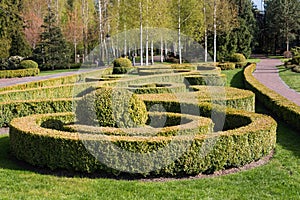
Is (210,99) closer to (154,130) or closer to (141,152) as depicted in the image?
(154,130)

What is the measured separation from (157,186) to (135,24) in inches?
1190

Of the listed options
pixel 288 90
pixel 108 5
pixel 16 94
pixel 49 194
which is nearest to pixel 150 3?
pixel 108 5

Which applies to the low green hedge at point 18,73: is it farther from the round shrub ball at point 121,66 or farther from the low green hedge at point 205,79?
the low green hedge at point 205,79

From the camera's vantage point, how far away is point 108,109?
7.42 m

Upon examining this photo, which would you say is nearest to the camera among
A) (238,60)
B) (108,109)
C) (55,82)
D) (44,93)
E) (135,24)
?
(108,109)

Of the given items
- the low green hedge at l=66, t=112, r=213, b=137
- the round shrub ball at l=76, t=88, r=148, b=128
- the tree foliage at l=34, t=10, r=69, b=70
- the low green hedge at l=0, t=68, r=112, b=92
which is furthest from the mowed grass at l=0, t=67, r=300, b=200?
the tree foliage at l=34, t=10, r=69, b=70

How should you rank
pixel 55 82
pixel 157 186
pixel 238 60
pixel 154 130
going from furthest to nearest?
pixel 238 60
pixel 55 82
pixel 154 130
pixel 157 186

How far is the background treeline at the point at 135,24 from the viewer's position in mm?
34750

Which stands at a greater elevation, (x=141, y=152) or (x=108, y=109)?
(x=108, y=109)

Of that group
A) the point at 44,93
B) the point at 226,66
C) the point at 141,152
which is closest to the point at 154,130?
the point at 141,152

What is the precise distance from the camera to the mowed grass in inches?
214

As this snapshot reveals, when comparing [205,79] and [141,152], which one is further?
[205,79]

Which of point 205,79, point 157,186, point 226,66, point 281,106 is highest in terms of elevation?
point 226,66

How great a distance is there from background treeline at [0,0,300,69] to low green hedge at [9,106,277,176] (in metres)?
26.7
